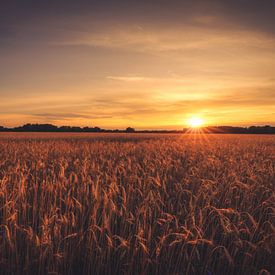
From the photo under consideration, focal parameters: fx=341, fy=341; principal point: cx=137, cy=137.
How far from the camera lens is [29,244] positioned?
306 centimetres

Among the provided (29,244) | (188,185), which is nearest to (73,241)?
(29,244)

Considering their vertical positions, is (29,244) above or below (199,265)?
above

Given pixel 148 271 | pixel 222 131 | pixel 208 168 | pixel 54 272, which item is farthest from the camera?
pixel 222 131

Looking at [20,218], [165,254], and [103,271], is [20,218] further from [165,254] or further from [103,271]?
[165,254]

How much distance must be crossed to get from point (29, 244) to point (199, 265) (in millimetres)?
1566

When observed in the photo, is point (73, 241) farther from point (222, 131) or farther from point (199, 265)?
point (222, 131)

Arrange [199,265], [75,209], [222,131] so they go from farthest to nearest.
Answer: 1. [222,131]
2. [75,209]
3. [199,265]

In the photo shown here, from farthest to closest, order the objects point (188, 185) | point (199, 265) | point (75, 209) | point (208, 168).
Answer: point (208, 168), point (188, 185), point (75, 209), point (199, 265)

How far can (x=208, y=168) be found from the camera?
7.57 meters

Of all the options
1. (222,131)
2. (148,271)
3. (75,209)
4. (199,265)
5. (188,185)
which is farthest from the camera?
(222,131)

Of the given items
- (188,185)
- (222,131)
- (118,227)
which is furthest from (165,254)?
(222,131)

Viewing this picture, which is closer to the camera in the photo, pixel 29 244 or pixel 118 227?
pixel 29 244

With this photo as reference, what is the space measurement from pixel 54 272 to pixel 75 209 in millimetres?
1469

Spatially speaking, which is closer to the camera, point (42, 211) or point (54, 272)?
point (54, 272)
